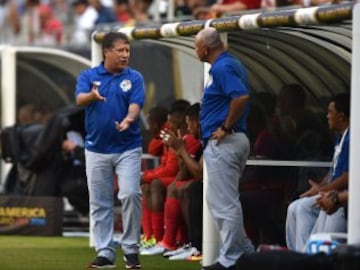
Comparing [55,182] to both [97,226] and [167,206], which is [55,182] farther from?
[97,226]

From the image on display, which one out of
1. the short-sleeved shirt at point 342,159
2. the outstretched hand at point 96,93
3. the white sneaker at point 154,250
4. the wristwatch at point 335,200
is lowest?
the white sneaker at point 154,250

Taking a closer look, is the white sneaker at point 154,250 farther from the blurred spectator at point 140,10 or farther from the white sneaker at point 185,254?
the blurred spectator at point 140,10

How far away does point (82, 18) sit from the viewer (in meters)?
23.9

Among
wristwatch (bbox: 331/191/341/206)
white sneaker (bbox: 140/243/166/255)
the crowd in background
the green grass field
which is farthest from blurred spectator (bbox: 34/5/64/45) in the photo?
wristwatch (bbox: 331/191/341/206)

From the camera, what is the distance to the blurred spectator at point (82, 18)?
22.2 m

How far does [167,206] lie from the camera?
46.1 feet

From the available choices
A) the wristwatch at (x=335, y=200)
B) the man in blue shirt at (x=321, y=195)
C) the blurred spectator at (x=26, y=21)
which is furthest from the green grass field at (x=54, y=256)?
the blurred spectator at (x=26, y=21)

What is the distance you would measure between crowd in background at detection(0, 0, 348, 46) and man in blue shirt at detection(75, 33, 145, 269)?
4798mm

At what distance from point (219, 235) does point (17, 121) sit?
27.0ft

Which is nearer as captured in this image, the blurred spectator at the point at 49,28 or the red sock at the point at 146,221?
the red sock at the point at 146,221

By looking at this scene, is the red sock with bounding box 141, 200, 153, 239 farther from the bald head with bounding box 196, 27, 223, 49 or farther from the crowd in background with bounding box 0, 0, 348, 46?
the bald head with bounding box 196, 27, 223, 49

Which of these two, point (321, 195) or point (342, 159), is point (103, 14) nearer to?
point (342, 159)

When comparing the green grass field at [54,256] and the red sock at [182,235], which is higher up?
the red sock at [182,235]

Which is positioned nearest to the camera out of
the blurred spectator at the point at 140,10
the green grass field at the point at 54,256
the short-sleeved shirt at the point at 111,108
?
the short-sleeved shirt at the point at 111,108
